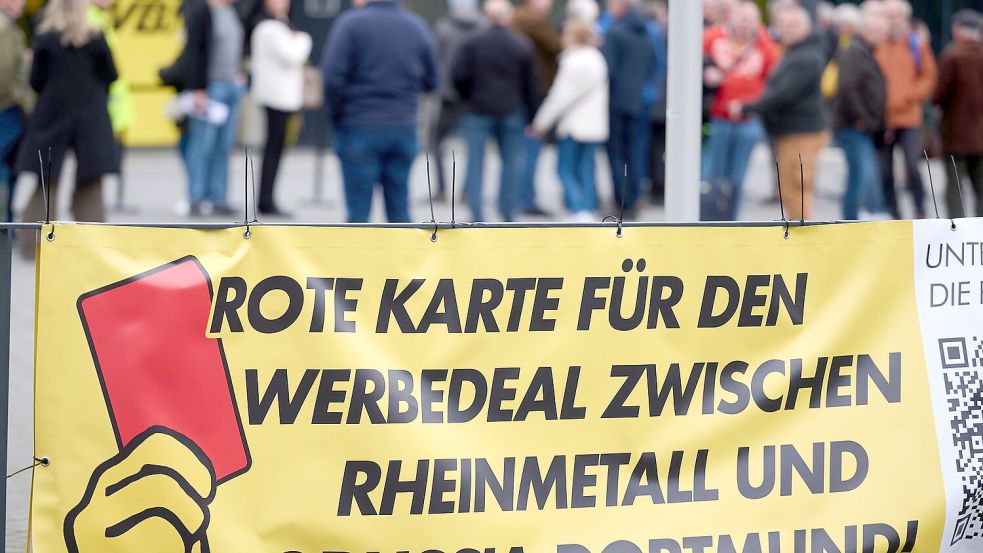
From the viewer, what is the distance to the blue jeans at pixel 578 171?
13852mm


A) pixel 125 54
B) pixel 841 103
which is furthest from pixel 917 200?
pixel 125 54

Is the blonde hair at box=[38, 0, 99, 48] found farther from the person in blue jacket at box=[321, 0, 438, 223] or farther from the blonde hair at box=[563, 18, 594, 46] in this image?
the blonde hair at box=[563, 18, 594, 46]

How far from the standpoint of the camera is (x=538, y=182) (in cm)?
1772

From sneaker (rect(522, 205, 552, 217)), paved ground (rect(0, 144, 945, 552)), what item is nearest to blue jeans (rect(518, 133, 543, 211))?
sneaker (rect(522, 205, 552, 217))

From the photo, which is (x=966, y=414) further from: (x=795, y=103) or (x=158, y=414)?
(x=795, y=103)

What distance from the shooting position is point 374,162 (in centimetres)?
1060

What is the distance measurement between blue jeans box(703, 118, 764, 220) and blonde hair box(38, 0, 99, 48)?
525 cm

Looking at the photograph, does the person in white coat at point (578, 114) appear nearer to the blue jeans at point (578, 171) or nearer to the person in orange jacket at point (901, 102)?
the blue jeans at point (578, 171)

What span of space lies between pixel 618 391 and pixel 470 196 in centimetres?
919

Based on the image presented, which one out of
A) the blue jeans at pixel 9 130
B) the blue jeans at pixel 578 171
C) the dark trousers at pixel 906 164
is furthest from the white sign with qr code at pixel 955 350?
the dark trousers at pixel 906 164

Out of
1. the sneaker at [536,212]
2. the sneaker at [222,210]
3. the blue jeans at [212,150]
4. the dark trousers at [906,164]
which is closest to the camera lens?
the blue jeans at [212,150]

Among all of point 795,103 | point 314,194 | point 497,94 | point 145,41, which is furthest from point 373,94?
point 145,41

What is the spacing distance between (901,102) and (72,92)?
23.8ft

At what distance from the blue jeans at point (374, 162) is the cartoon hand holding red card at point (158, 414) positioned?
6.32 metres
